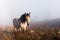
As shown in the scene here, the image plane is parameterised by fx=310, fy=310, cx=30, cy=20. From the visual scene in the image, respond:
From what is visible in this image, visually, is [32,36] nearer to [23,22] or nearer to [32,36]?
[32,36]

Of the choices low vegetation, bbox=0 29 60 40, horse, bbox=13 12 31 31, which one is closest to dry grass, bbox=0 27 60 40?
low vegetation, bbox=0 29 60 40

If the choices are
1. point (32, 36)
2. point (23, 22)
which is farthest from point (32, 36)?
point (23, 22)

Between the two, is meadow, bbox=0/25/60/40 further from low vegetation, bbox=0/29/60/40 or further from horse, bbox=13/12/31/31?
horse, bbox=13/12/31/31

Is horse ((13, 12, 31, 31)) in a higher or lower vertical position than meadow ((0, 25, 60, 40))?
higher

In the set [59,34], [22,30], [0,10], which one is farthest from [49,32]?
[0,10]

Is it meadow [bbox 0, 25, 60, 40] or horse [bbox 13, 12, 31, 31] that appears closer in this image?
meadow [bbox 0, 25, 60, 40]

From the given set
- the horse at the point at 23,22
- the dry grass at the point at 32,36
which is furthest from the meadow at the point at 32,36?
the horse at the point at 23,22

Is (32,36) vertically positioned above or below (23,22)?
below

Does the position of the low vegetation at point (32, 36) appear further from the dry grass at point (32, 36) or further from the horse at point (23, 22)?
the horse at point (23, 22)

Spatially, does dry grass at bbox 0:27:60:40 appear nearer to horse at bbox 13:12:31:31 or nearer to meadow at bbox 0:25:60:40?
meadow at bbox 0:25:60:40

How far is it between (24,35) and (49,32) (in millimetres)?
2047

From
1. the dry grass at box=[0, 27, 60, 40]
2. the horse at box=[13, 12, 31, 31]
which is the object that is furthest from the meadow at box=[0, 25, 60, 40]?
the horse at box=[13, 12, 31, 31]

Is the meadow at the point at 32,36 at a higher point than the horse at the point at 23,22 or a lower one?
lower

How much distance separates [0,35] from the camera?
21312 millimetres
